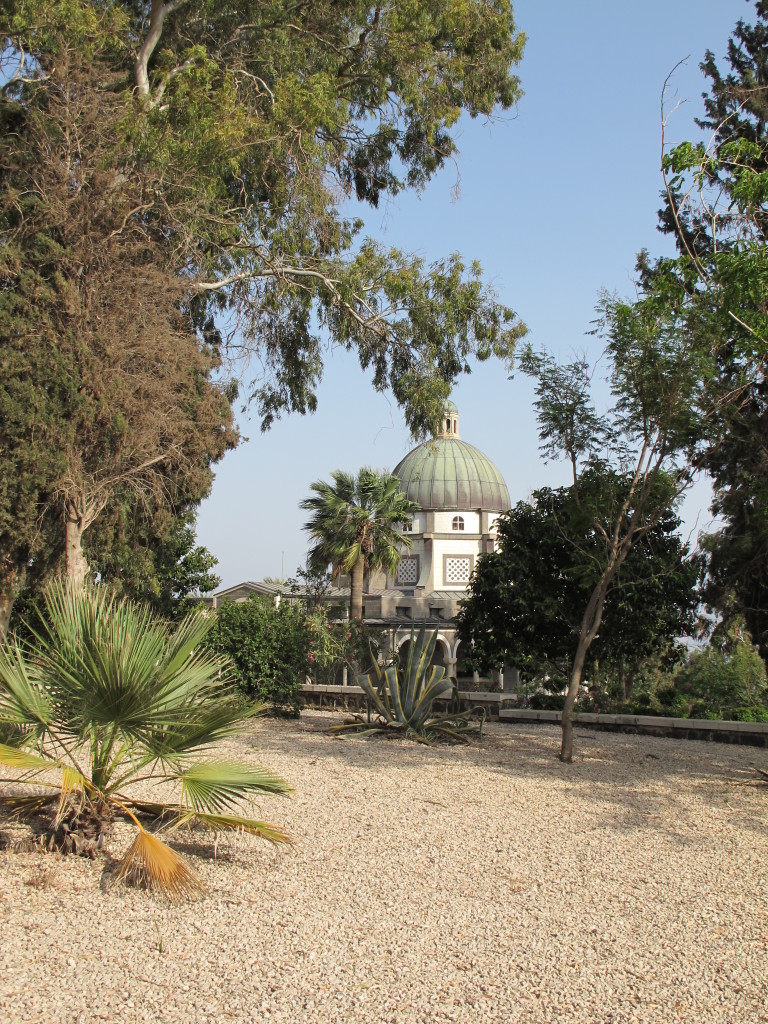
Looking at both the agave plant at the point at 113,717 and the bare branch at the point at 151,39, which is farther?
the bare branch at the point at 151,39

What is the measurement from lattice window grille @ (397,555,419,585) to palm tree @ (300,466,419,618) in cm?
2389

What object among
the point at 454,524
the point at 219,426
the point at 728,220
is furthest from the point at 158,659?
the point at 454,524

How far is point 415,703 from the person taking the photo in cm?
1082

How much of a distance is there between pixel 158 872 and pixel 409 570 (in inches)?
1805

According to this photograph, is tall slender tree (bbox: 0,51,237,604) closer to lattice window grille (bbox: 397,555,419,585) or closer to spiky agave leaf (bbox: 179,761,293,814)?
spiky agave leaf (bbox: 179,761,293,814)

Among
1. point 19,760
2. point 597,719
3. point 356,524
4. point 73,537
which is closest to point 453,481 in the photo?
point 356,524

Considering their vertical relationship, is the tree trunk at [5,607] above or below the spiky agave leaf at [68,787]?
above

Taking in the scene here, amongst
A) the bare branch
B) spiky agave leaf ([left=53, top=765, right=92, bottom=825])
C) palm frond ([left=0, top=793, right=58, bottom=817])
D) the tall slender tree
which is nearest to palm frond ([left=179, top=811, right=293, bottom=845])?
spiky agave leaf ([left=53, top=765, right=92, bottom=825])

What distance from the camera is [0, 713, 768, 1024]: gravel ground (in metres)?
3.62

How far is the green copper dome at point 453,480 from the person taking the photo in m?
50.8

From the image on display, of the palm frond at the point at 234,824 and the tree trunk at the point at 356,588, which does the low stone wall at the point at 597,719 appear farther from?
the tree trunk at the point at 356,588

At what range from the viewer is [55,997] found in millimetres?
3561

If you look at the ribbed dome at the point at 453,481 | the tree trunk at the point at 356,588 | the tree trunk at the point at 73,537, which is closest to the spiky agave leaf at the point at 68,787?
the tree trunk at the point at 73,537

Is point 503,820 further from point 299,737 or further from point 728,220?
point 728,220
